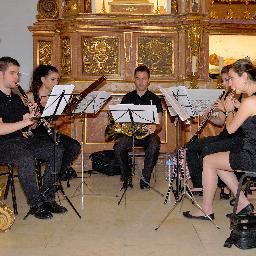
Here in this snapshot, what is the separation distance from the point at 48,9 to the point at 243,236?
18.3ft

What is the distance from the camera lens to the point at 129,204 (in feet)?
19.0

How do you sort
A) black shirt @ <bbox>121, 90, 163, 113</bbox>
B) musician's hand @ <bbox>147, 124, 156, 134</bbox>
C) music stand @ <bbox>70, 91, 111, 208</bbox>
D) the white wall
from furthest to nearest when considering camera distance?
1. the white wall
2. black shirt @ <bbox>121, 90, 163, 113</bbox>
3. musician's hand @ <bbox>147, 124, 156, 134</bbox>
4. music stand @ <bbox>70, 91, 111, 208</bbox>

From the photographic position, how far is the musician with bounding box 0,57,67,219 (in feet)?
16.8

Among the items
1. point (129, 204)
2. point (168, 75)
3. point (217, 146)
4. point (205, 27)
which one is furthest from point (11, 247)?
point (205, 27)

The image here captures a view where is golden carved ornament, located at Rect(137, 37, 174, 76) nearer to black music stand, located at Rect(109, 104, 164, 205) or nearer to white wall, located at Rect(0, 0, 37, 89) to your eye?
white wall, located at Rect(0, 0, 37, 89)

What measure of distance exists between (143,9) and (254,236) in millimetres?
4943

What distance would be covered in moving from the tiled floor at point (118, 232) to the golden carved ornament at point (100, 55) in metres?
2.53

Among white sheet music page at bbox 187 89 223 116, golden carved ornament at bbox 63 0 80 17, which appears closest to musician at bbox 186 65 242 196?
white sheet music page at bbox 187 89 223 116

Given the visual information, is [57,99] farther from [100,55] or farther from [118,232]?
[100,55]

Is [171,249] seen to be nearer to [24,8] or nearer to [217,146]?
[217,146]

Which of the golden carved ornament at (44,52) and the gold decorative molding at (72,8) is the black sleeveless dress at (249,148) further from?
the golden carved ornament at (44,52)

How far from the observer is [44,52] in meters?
8.57

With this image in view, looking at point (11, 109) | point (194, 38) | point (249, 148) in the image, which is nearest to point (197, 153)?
point (249, 148)

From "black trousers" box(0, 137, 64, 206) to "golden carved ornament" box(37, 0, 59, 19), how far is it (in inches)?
138
